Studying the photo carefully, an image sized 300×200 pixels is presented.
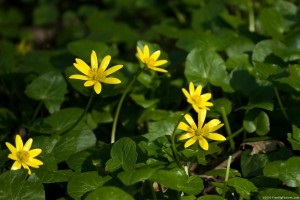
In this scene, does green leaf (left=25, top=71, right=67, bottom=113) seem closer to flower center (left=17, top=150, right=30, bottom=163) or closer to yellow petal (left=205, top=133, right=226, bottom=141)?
flower center (left=17, top=150, right=30, bottom=163)

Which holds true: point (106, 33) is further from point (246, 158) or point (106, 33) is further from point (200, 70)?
point (246, 158)

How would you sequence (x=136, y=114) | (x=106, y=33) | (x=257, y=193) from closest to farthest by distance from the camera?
(x=257, y=193), (x=136, y=114), (x=106, y=33)

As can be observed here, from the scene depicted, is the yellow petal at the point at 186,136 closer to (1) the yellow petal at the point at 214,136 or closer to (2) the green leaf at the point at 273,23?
(1) the yellow petal at the point at 214,136

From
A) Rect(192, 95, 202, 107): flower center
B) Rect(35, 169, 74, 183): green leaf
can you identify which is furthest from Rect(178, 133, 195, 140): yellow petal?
Rect(35, 169, 74, 183): green leaf

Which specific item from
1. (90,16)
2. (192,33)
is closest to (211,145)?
(192,33)

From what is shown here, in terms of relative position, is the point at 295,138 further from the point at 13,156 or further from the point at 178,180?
the point at 13,156

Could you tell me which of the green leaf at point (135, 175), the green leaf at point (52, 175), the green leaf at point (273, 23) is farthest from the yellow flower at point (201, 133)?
the green leaf at point (273, 23)

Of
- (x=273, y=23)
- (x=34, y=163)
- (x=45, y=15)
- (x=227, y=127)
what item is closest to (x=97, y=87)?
(x=34, y=163)
